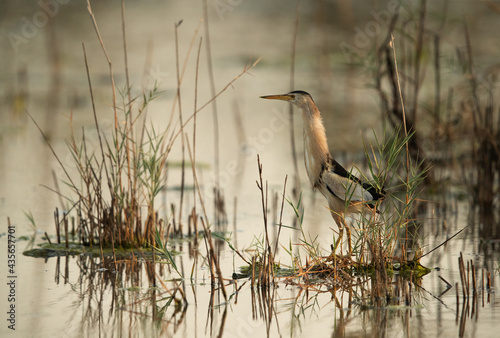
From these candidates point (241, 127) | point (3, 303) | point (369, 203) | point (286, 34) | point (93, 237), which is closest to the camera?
point (3, 303)

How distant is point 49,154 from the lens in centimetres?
814

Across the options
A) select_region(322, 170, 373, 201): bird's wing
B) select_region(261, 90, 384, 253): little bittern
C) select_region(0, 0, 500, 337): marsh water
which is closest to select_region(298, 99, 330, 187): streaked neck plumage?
select_region(261, 90, 384, 253): little bittern

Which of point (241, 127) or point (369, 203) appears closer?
point (369, 203)

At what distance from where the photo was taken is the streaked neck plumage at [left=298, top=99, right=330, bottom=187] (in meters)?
4.98

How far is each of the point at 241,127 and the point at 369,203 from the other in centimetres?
434

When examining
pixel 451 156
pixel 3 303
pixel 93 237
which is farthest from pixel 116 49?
pixel 3 303

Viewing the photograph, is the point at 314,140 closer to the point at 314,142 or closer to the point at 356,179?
the point at 314,142

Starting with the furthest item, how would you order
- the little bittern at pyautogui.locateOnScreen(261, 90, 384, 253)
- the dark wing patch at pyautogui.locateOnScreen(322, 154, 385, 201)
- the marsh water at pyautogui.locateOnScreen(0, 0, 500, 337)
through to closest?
1. the little bittern at pyautogui.locateOnScreen(261, 90, 384, 253)
2. the dark wing patch at pyautogui.locateOnScreen(322, 154, 385, 201)
3. the marsh water at pyautogui.locateOnScreen(0, 0, 500, 337)

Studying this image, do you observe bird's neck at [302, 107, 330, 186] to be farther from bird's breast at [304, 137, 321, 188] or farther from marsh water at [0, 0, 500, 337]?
marsh water at [0, 0, 500, 337]

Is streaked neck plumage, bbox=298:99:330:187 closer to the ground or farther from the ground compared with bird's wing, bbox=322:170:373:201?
farther from the ground

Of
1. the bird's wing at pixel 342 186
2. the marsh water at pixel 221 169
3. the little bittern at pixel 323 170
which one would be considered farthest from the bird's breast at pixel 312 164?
the marsh water at pixel 221 169

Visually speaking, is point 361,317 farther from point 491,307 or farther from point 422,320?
point 491,307

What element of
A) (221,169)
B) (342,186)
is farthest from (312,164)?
(221,169)

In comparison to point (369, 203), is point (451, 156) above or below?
above
